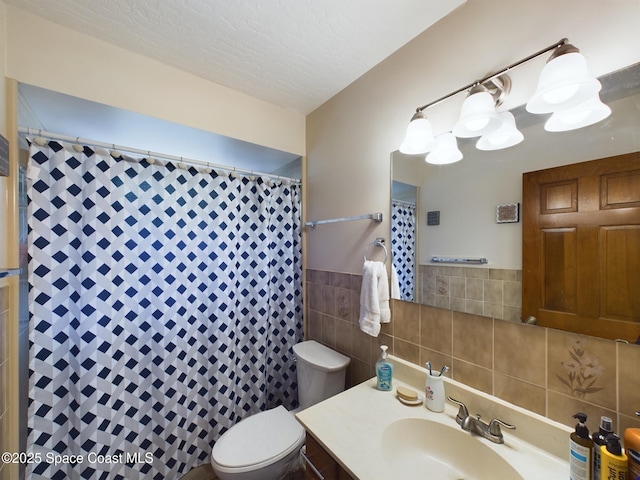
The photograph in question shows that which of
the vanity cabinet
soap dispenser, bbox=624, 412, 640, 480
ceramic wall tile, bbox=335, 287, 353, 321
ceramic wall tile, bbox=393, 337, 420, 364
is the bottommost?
the vanity cabinet

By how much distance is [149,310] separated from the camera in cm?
143

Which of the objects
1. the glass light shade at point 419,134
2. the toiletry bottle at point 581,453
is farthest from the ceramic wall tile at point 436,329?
the glass light shade at point 419,134

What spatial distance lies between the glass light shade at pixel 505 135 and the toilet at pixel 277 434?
1.27 m

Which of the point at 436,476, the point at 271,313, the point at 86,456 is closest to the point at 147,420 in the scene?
the point at 86,456

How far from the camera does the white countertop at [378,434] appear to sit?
0.74 m

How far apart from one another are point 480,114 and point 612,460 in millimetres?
972

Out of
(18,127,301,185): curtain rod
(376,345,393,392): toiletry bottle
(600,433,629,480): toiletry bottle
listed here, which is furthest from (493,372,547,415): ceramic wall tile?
(18,127,301,185): curtain rod

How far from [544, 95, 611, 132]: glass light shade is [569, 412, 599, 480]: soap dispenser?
81 centimetres

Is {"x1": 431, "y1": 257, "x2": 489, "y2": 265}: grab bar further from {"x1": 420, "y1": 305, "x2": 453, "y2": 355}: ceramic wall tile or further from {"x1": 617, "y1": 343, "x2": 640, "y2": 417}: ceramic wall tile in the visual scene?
{"x1": 617, "y1": 343, "x2": 640, "y2": 417}: ceramic wall tile

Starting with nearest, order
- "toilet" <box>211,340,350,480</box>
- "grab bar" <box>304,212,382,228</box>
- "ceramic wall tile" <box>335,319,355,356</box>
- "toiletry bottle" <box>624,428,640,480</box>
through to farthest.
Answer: "toiletry bottle" <box>624,428,640,480</box>
"toilet" <box>211,340,350,480</box>
"grab bar" <box>304,212,382,228</box>
"ceramic wall tile" <box>335,319,355,356</box>

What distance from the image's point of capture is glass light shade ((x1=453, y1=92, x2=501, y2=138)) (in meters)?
0.85

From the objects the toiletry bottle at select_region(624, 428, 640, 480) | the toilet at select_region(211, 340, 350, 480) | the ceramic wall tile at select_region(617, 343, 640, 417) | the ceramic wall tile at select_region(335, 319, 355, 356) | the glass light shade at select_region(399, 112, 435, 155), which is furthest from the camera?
the ceramic wall tile at select_region(335, 319, 355, 356)

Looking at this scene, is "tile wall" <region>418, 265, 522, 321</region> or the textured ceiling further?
the textured ceiling

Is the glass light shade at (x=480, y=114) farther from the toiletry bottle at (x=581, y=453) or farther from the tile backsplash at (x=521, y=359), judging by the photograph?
the toiletry bottle at (x=581, y=453)
